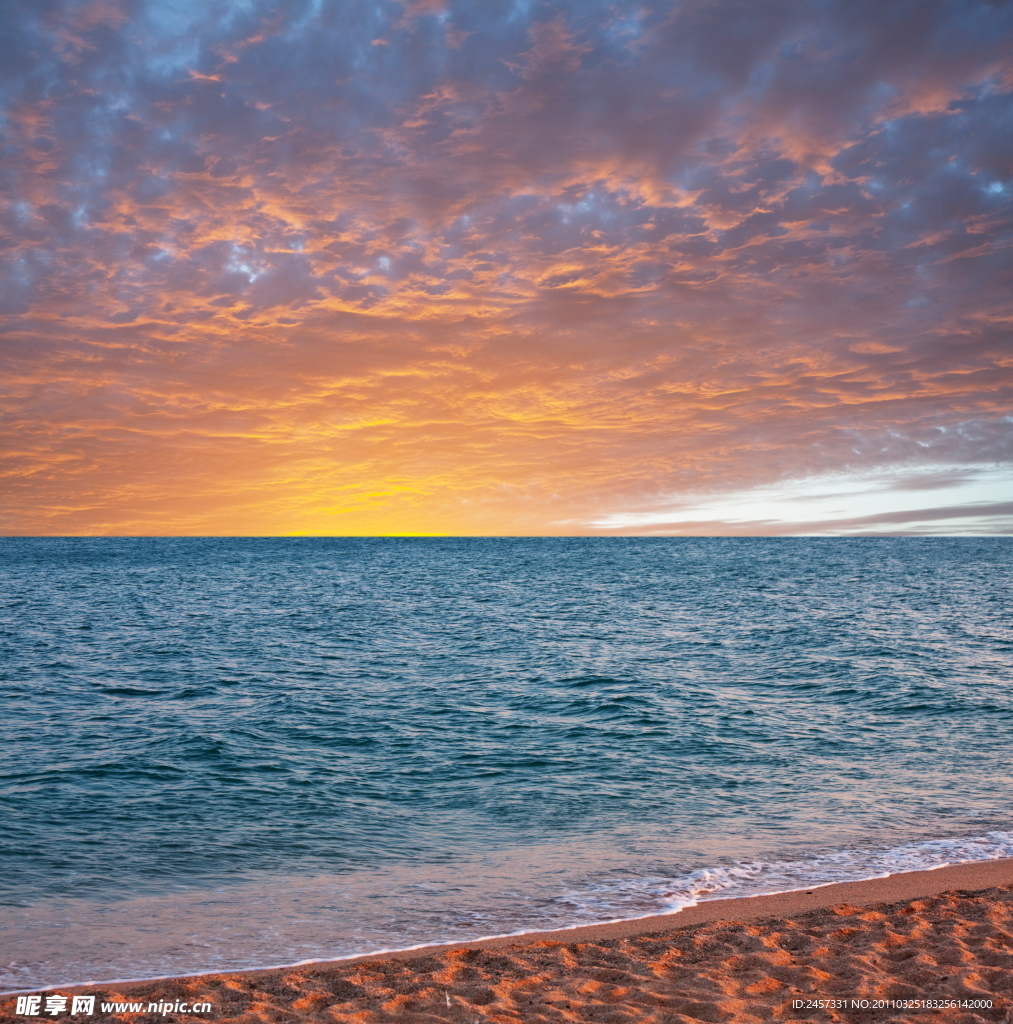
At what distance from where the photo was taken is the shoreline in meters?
7.16

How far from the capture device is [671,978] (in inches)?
266

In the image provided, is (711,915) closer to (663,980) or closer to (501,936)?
(663,980)

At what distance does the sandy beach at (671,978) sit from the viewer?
6160 millimetres

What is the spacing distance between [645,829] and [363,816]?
4676 mm

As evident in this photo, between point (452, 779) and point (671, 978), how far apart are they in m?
8.27

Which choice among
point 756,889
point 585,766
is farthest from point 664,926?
point 585,766

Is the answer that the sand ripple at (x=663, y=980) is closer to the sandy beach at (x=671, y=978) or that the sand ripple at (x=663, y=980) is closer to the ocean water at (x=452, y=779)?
the sandy beach at (x=671, y=978)

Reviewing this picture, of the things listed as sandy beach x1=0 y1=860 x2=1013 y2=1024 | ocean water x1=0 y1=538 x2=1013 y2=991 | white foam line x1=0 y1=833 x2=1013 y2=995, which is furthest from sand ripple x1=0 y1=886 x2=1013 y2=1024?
ocean water x1=0 y1=538 x2=1013 y2=991

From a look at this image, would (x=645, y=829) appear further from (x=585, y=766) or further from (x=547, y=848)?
(x=585, y=766)

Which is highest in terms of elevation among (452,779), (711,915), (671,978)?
(671,978)

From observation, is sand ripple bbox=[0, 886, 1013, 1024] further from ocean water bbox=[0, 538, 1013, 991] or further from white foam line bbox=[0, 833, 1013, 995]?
ocean water bbox=[0, 538, 1013, 991]

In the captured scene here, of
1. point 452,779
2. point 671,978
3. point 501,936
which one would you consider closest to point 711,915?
point 671,978

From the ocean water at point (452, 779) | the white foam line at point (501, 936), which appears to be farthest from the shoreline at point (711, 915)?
the ocean water at point (452, 779)

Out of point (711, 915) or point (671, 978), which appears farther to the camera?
point (711, 915)
